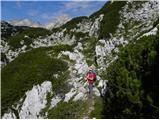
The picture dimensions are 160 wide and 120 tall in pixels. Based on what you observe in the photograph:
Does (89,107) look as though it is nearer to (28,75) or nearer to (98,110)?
(98,110)

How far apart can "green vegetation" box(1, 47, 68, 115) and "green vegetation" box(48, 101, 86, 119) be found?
153 inches

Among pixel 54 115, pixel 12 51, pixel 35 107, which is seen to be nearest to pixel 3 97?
pixel 35 107

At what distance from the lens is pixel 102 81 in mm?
30734

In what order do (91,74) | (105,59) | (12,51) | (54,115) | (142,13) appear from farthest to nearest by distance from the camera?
(12,51) → (142,13) → (105,59) → (54,115) → (91,74)

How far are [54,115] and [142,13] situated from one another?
124ft

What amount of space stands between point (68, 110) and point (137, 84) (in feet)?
29.7

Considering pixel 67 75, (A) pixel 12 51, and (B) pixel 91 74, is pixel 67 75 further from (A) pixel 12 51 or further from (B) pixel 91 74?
(A) pixel 12 51

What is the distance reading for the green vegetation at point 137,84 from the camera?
66.2ft

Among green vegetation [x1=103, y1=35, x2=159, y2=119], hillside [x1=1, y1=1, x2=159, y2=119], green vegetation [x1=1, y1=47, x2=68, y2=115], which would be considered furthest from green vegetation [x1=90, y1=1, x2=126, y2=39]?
green vegetation [x1=103, y1=35, x2=159, y2=119]

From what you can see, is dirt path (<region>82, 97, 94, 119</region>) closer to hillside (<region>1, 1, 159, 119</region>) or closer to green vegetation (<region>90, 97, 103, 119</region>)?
hillside (<region>1, 1, 159, 119</region>)

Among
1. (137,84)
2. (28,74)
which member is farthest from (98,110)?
(28,74)

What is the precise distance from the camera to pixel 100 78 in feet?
106

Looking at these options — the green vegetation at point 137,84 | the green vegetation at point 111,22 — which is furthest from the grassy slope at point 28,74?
the green vegetation at point 111,22

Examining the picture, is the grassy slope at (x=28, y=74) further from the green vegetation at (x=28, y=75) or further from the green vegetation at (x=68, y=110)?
the green vegetation at (x=68, y=110)
